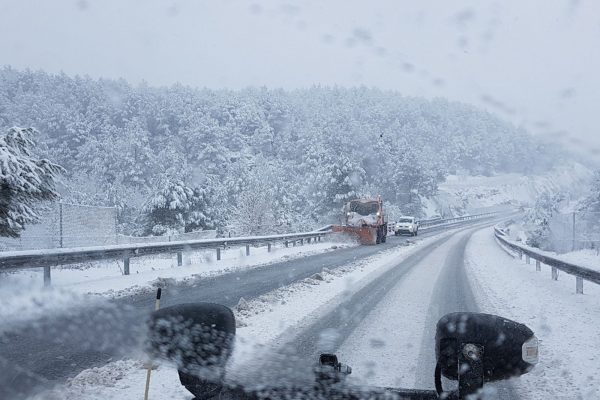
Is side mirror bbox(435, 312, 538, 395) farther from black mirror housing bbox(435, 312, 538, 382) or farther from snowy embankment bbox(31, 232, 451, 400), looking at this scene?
snowy embankment bbox(31, 232, 451, 400)

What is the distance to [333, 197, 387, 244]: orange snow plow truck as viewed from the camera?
113ft

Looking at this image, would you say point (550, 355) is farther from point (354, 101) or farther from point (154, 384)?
point (354, 101)

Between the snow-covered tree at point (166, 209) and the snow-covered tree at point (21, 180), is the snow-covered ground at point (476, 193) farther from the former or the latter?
the snow-covered tree at point (21, 180)

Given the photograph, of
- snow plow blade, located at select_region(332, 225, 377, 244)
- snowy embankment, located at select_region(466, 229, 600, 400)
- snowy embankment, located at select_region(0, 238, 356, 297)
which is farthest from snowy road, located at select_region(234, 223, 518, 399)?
snow plow blade, located at select_region(332, 225, 377, 244)

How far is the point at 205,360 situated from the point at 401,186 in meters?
81.6

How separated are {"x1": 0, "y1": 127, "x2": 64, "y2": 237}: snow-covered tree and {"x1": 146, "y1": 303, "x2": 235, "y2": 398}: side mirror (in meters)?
9.45

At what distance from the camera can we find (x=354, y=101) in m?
114

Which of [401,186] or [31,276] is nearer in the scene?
[31,276]

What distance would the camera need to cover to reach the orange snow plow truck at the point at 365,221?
34.5 meters

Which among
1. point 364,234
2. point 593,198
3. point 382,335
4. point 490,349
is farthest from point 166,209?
point 490,349

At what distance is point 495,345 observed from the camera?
229 cm

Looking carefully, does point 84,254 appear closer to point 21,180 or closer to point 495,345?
point 21,180

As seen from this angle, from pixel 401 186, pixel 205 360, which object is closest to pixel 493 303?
pixel 205 360

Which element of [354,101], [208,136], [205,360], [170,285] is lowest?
[170,285]
